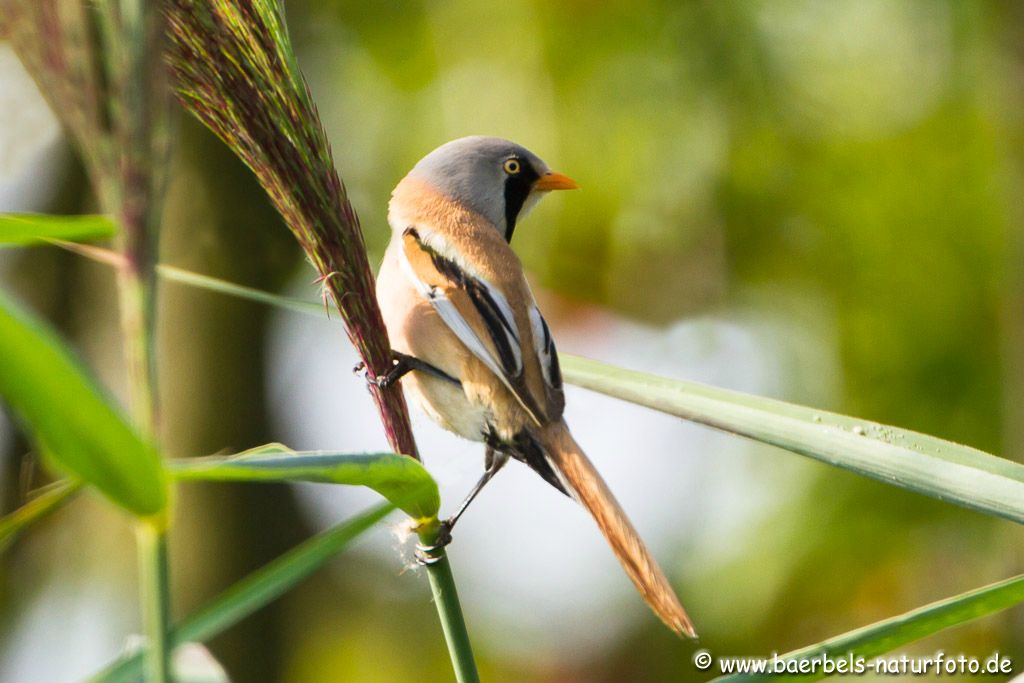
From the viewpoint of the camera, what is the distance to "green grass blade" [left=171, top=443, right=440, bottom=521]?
2.80 feet

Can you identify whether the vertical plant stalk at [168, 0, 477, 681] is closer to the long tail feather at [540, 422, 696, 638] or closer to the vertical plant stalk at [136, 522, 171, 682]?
the long tail feather at [540, 422, 696, 638]

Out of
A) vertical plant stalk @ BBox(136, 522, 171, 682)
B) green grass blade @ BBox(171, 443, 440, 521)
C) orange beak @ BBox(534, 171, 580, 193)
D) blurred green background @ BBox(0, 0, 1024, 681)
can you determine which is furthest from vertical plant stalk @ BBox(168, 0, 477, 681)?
blurred green background @ BBox(0, 0, 1024, 681)

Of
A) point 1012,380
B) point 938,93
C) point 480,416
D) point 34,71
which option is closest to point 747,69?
point 938,93

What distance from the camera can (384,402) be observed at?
1458 mm

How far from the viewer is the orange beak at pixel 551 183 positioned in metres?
3.02

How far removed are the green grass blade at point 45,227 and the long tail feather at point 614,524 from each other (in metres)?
0.89

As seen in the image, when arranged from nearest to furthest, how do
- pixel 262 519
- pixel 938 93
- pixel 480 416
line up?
1. pixel 480 416
2. pixel 938 93
3. pixel 262 519

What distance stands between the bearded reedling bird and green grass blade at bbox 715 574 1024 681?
0.79 metres

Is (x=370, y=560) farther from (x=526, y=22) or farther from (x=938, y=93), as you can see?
(x=938, y=93)

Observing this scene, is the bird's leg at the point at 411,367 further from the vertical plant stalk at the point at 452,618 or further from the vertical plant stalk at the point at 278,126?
the vertical plant stalk at the point at 452,618

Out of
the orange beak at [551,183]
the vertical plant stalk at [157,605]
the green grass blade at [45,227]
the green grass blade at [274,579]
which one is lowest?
the orange beak at [551,183]

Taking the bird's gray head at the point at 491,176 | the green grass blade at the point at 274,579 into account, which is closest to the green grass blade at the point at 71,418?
the green grass blade at the point at 274,579

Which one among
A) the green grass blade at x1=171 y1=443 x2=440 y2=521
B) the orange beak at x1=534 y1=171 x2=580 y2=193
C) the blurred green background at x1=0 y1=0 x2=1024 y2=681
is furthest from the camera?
the blurred green background at x1=0 y1=0 x2=1024 y2=681

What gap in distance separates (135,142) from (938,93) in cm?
499
